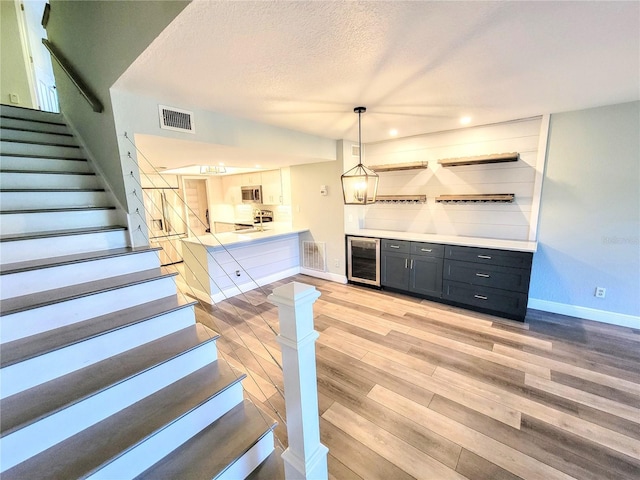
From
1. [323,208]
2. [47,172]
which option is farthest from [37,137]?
[323,208]

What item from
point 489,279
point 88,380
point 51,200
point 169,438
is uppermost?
point 51,200

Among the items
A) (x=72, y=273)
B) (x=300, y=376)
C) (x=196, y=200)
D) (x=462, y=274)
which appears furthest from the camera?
(x=196, y=200)

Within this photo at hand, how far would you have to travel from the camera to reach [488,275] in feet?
10.7

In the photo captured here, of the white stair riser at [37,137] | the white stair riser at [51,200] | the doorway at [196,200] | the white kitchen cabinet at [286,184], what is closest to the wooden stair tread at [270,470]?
the white stair riser at [51,200]

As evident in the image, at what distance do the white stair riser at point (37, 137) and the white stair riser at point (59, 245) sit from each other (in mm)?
1364

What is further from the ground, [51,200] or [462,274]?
[51,200]

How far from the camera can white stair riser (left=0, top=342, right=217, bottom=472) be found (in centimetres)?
108

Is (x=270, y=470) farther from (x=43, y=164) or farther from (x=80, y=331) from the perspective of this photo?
(x=43, y=164)

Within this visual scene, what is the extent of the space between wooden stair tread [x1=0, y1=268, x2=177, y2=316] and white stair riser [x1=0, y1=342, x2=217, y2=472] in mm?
658

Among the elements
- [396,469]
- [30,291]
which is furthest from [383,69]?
[30,291]

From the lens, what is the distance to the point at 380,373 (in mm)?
2369

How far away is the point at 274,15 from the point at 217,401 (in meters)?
2.07

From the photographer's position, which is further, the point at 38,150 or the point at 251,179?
the point at 251,179

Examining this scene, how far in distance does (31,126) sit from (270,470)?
3.87 metres
